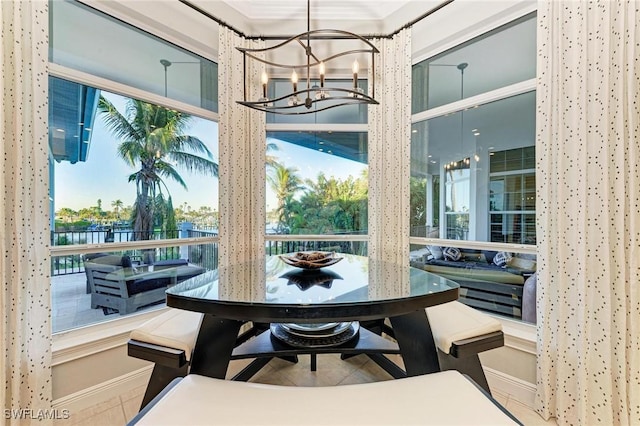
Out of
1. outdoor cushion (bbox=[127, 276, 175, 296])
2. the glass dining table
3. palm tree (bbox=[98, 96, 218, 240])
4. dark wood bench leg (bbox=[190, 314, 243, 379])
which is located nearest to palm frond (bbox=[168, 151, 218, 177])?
palm tree (bbox=[98, 96, 218, 240])

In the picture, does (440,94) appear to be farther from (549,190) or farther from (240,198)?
(240,198)

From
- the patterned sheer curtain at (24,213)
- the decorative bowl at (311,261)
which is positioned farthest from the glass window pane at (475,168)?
the patterned sheer curtain at (24,213)

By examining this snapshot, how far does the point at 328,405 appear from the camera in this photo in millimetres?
901

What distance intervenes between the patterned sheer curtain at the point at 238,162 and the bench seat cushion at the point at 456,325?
1.68m

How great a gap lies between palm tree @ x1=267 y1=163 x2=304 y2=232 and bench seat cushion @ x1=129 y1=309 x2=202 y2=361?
166 centimetres

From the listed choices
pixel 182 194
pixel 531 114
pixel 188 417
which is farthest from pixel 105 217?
pixel 531 114

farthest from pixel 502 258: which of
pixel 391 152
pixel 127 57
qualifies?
pixel 127 57

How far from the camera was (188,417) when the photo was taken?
830 mm

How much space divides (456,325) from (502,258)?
1.07 meters

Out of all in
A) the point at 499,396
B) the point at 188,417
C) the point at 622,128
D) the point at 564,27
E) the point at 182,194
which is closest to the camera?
the point at 188,417

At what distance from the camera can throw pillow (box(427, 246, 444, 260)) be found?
8.63 feet

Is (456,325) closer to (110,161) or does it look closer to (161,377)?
(161,377)

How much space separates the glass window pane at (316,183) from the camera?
9.97 feet

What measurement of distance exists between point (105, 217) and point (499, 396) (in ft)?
10.4
